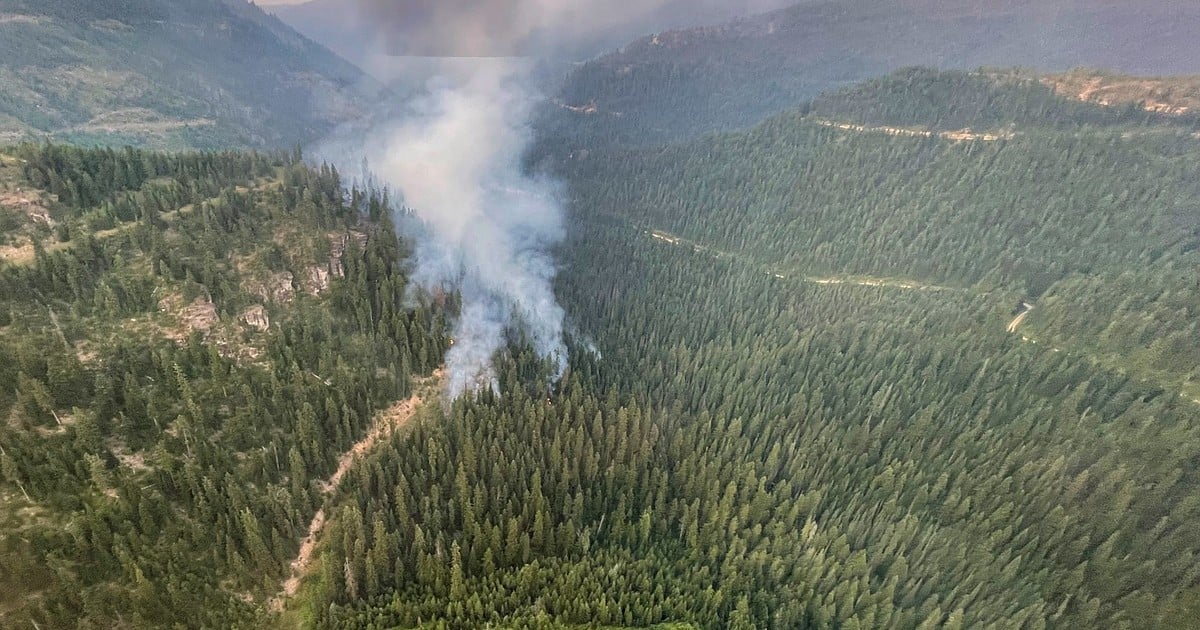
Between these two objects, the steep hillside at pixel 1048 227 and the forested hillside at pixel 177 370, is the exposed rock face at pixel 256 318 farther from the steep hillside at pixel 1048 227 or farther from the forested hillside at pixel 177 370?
the steep hillside at pixel 1048 227

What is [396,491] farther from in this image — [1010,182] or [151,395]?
[1010,182]

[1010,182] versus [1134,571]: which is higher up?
[1010,182]

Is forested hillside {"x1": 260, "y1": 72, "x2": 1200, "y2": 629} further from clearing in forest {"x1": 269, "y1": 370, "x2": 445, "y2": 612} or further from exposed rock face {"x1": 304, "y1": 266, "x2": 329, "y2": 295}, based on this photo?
exposed rock face {"x1": 304, "y1": 266, "x2": 329, "y2": 295}

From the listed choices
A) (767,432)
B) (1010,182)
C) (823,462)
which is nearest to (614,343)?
(767,432)

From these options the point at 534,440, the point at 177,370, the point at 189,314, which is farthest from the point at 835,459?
the point at 189,314

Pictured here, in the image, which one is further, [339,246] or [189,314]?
[339,246]

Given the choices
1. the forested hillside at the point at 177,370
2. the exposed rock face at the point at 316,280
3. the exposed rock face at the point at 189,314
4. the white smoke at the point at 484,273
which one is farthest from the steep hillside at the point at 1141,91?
the exposed rock face at the point at 189,314

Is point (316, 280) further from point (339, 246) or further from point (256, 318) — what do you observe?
point (256, 318)
